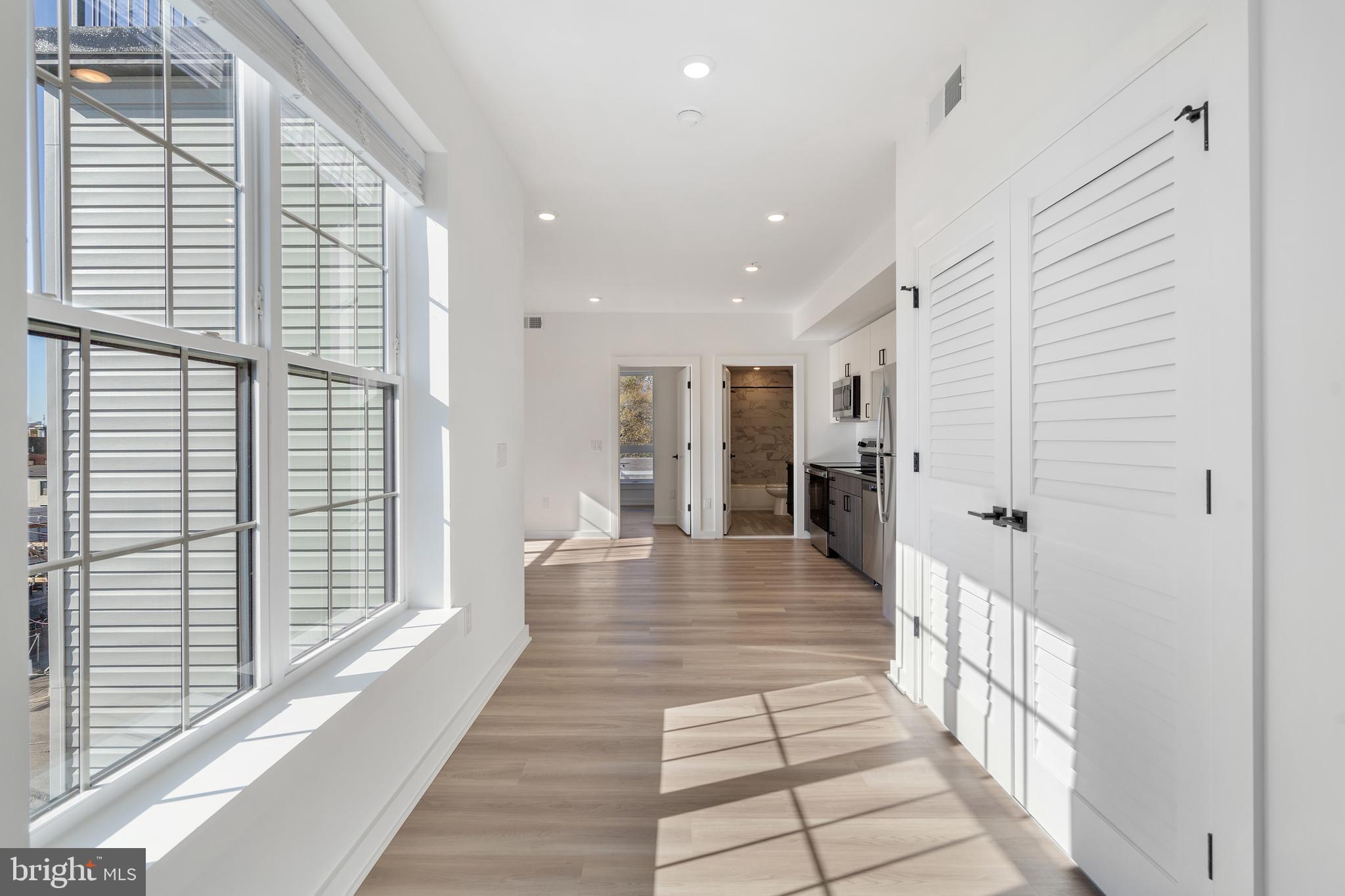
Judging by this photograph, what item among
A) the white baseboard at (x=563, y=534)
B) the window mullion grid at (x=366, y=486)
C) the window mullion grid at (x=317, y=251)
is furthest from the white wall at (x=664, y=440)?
the window mullion grid at (x=317, y=251)

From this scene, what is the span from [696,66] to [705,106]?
317 millimetres

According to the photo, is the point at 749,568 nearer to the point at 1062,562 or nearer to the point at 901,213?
the point at 901,213

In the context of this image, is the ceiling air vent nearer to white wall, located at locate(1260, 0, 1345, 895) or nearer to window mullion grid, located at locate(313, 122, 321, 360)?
white wall, located at locate(1260, 0, 1345, 895)

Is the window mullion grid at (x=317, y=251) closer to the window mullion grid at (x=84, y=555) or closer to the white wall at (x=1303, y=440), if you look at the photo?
the window mullion grid at (x=84, y=555)

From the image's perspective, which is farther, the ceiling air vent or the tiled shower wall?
the tiled shower wall

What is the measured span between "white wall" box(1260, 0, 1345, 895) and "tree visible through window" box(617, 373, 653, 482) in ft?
28.3

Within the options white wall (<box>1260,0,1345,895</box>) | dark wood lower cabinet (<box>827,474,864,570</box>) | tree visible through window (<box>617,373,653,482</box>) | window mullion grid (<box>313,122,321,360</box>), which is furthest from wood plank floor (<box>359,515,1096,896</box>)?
tree visible through window (<box>617,373,653,482</box>)

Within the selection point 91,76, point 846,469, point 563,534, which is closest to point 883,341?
point 846,469

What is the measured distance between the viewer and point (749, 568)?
5.71 metres

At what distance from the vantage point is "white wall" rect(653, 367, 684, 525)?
28.3 feet

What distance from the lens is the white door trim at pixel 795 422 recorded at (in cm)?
723

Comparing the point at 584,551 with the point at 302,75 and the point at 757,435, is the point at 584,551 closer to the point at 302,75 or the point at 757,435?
the point at 757,435

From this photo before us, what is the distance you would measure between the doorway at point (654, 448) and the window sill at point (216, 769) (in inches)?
210

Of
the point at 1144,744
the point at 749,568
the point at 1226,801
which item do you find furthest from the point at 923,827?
the point at 749,568
